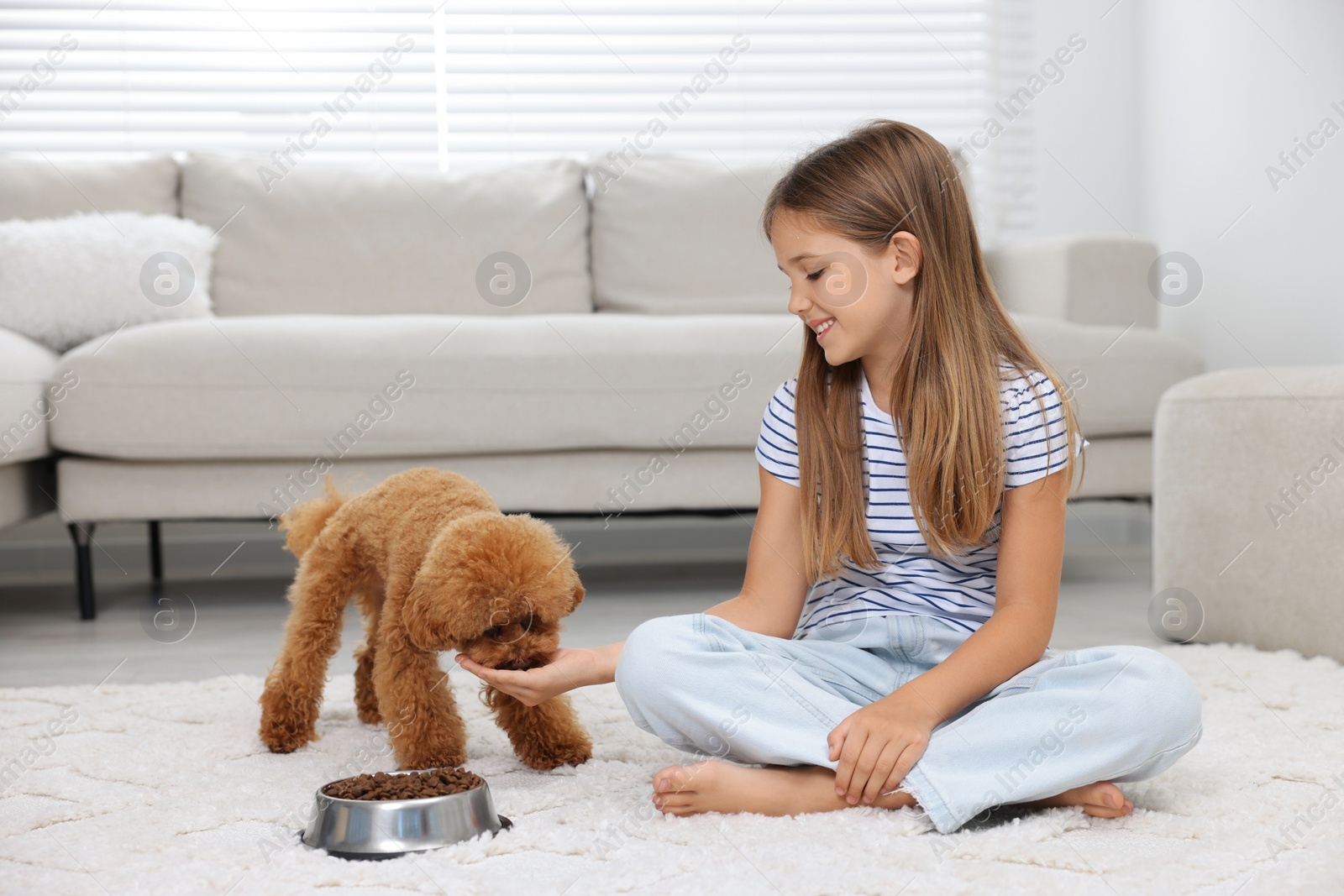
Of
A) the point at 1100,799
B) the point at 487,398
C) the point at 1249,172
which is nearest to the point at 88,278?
the point at 487,398

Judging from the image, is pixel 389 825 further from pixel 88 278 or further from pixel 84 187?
pixel 84 187

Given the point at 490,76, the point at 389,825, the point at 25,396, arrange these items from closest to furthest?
the point at 389,825
the point at 25,396
the point at 490,76

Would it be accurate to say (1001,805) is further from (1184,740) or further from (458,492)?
(458,492)

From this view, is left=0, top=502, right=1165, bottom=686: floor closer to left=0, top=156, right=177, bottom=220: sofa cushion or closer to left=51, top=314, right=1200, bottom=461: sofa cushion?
left=51, top=314, right=1200, bottom=461: sofa cushion

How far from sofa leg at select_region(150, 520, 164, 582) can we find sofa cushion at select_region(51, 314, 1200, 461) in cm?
58

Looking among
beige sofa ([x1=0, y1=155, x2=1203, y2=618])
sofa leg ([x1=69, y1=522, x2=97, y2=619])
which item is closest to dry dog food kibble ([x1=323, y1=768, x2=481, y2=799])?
beige sofa ([x1=0, y1=155, x2=1203, y2=618])

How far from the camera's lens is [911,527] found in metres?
1.19

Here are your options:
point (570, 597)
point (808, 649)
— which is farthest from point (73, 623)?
point (808, 649)

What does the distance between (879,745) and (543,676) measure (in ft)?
1.04

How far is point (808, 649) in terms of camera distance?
115cm

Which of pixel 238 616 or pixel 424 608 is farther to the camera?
pixel 238 616

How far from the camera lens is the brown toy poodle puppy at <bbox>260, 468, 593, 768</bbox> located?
40.9 inches

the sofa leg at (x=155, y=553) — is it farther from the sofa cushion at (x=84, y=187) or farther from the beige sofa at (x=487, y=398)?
the sofa cushion at (x=84, y=187)

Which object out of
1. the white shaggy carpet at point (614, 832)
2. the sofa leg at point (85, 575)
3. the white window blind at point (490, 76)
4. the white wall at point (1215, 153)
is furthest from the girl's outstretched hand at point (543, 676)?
the white window blind at point (490, 76)
